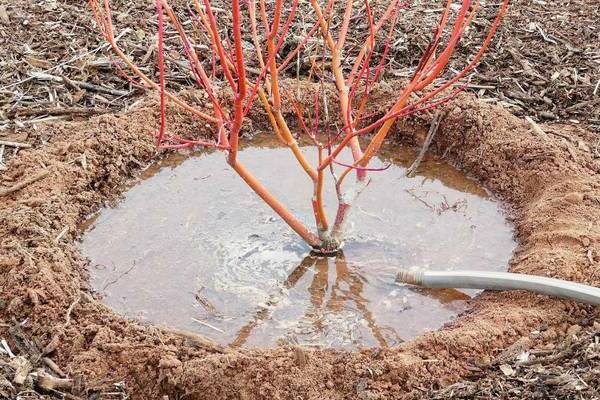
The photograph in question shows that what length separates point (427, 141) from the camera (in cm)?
438

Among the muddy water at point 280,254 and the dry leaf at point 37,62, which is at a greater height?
the dry leaf at point 37,62

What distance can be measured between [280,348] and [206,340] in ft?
0.99

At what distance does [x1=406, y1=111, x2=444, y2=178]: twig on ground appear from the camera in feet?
14.1

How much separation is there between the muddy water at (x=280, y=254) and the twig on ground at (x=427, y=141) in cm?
5

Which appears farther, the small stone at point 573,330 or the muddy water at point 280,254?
the muddy water at point 280,254

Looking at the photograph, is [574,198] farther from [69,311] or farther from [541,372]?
[69,311]

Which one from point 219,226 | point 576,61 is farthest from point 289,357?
point 576,61

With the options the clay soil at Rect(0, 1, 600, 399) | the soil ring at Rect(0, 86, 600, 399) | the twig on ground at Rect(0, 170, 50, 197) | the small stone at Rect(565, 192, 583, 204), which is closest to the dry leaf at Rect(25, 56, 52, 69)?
the soil ring at Rect(0, 86, 600, 399)

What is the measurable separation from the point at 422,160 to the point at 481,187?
1.33 feet

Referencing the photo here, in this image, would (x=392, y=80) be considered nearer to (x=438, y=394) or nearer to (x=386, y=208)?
(x=386, y=208)

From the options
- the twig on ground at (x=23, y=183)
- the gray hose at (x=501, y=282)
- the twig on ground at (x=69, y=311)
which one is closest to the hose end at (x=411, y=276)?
the gray hose at (x=501, y=282)

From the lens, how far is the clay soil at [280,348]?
2.77m

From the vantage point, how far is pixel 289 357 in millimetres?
2832

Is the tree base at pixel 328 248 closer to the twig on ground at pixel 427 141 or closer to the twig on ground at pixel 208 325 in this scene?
the twig on ground at pixel 208 325
